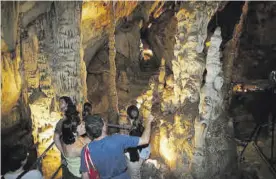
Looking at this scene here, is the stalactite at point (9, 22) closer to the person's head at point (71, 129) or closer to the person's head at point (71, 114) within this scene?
the person's head at point (71, 114)

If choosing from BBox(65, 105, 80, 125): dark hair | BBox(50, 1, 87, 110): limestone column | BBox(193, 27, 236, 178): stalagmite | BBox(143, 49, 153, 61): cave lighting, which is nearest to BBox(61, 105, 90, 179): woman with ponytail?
BBox(65, 105, 80, 125): dark hair

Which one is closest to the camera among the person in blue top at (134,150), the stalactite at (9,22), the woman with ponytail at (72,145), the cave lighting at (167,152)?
the woman with ponytail at (72,145)

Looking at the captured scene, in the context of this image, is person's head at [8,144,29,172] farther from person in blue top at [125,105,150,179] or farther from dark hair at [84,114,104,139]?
person in blue top at [125,105,150,179]

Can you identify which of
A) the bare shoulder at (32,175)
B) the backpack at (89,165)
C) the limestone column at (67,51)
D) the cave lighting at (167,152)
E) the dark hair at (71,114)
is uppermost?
the limestone column at (67,51)

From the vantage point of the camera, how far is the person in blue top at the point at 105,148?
2.37 meters

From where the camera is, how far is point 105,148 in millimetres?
2404

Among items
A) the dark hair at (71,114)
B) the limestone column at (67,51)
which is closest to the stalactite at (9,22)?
the limestone column at (67,51)

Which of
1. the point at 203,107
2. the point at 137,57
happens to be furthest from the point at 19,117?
the point at 137,57

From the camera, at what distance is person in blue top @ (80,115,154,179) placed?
2.37 metres

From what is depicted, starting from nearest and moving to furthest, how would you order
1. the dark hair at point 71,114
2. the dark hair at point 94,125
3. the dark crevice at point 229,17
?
the dark hair at point 94,125
the dark hair at point 71,114
the dark crevice at point 229,17

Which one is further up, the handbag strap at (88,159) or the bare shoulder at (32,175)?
the handbag strap at (88,159)

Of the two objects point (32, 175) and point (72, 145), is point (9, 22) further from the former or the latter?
point (32, 175)

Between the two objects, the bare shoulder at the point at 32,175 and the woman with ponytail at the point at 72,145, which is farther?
the woman with ponytail at the point at 72,145

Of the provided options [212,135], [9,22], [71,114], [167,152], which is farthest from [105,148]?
[167,152]
